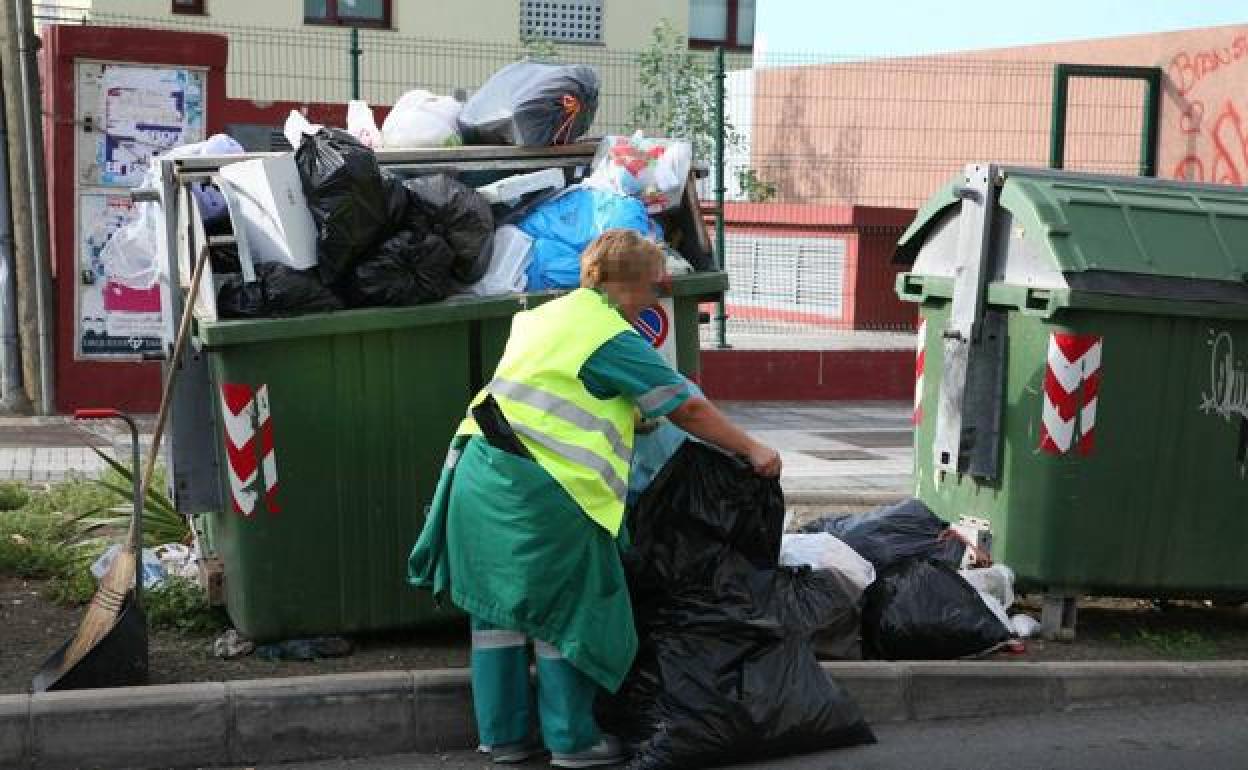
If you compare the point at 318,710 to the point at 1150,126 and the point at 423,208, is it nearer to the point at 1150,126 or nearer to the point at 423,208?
the point at 423,208

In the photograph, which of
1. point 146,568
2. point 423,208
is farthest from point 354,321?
point 146,568

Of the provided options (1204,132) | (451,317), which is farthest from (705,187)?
(451,317)

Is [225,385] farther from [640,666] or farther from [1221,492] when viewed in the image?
[1221,492]

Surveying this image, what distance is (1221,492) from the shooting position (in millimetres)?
6508

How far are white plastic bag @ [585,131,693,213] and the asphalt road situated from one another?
2072 millimetres

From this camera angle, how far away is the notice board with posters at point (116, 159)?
11.5m

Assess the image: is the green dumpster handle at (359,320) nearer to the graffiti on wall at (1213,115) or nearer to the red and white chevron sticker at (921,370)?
the red and white chevron sticker at (921,370)

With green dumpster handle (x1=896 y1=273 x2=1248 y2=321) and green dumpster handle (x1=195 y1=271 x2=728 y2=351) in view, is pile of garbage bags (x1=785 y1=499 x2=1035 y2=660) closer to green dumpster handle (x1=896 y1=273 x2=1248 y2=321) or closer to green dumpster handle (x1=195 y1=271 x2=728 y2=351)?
green dumpster handle (x1=896 y1=273 x2=1248 y2=321)

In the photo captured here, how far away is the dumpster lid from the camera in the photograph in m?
6.25

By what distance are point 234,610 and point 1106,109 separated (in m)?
11.8

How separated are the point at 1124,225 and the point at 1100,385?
60 centimetres

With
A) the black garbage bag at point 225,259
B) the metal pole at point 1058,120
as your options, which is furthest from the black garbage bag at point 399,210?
the metal pole at point 1058,120

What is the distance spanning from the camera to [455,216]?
587 cm

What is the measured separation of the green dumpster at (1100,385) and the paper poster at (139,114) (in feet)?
21.7
